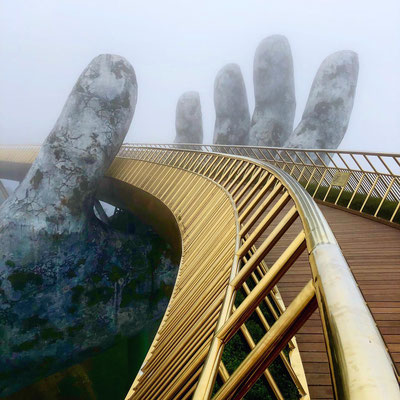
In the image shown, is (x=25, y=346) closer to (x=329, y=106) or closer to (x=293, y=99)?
(x=329, y=106)

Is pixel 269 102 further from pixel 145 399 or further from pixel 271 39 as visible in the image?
pixel 145 399

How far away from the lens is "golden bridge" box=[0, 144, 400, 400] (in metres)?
0.75

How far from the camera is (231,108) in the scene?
26.6 meters

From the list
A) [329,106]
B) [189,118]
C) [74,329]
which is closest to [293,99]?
[329,106]

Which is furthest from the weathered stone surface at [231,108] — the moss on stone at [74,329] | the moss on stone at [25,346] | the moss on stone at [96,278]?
the moss on stone at [25,346]

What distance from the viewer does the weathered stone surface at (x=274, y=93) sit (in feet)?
81.9

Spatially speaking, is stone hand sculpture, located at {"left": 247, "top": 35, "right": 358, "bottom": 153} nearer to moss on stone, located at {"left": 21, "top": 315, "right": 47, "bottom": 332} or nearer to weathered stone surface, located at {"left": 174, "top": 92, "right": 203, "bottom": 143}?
weathered stone surface, located at {"left": 174, "top": 92, "right": 203, "bottom": 143}

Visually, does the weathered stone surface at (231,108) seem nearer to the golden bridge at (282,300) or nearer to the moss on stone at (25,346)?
the moss on stone at (25,346)

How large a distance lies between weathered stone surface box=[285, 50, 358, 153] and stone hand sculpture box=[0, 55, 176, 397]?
938cm

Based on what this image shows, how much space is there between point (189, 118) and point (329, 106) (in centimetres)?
1025

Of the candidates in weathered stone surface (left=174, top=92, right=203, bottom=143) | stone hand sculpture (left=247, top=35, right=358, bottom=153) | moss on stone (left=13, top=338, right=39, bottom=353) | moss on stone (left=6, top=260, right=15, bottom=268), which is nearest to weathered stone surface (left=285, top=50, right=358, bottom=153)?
stone hand sculpture (left=247, top=35, right=358, bottom=153)

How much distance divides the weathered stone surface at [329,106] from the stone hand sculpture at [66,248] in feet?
30.8

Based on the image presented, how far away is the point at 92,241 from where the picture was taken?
1587cm

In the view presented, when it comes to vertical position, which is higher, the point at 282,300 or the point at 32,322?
the point at 282,300
